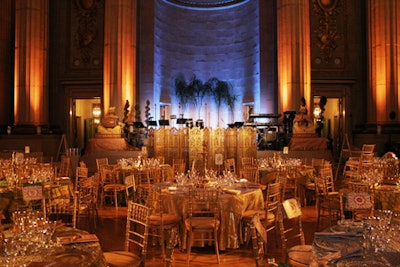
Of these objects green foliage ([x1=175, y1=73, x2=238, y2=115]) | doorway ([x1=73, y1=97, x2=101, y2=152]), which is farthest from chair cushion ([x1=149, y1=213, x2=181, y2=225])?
green foliage ([x1=175, y1=73, x2=238, y2=115])

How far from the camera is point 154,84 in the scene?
22547 mm

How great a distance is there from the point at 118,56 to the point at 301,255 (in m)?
15.7

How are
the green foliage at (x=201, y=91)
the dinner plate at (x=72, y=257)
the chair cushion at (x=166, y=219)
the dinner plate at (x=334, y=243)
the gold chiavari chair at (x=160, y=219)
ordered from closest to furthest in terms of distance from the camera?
1. the dinner plate at (x=72, y=257)
2. the dinner plate at (x=334, y=243)
3. the gold chiavari chair at (x=160, y=219)
4. the chair cushion at (x=166, y=219)
5. the green foliage at (x=201, y=91)

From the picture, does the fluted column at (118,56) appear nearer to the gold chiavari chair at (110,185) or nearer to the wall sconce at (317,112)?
the gold chiavari chair at (110,185)

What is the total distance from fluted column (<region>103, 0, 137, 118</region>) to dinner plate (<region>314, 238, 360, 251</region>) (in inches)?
621

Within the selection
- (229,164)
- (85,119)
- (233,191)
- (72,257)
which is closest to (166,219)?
(233,191)

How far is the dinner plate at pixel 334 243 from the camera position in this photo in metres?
2.91

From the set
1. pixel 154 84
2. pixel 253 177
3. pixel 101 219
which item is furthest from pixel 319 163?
pixel 154 84

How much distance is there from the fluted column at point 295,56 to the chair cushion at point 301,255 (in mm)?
14324

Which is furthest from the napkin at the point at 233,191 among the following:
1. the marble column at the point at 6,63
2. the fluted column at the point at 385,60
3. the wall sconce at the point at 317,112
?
the wall sconce at the point at 317,112

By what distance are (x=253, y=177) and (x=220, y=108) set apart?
16.8 metres

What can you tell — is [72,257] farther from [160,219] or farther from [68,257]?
[160,219]

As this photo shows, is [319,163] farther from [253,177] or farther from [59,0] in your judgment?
[59,0]

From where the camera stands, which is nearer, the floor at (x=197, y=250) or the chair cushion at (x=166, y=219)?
the floor at (x=197, y=250)
